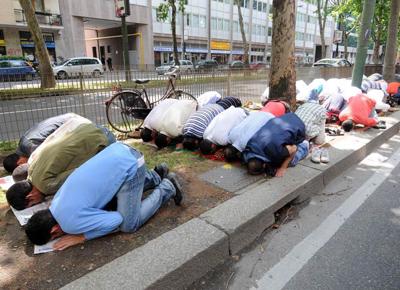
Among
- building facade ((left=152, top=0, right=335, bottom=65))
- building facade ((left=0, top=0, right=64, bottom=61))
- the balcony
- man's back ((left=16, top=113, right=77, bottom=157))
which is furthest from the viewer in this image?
building facade ((left=152, top=0, right=335, bottom=65))

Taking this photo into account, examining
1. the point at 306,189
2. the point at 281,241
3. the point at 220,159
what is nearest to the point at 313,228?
the point at 281,241

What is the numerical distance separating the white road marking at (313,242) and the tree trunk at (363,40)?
4923 millimetres

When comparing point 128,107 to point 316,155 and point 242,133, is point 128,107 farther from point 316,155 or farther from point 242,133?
point 316,155

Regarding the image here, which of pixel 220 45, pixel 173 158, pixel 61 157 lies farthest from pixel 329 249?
pixel 220 45

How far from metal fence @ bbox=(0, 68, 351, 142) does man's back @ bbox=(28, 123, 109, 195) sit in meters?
3.04

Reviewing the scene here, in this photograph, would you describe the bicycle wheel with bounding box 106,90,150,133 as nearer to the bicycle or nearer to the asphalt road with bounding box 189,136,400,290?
the bicycle

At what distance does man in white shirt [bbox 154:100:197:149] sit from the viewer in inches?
192

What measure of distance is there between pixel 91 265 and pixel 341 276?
1.91 metres

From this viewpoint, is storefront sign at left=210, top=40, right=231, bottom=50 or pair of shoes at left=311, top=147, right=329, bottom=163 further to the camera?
storefront sign at left=210, top=40, right=231, bottom=50

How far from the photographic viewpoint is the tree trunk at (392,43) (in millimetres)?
11750

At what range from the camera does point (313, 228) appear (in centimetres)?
312

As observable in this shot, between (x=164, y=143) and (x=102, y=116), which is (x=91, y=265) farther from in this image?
(x=102, y=116)

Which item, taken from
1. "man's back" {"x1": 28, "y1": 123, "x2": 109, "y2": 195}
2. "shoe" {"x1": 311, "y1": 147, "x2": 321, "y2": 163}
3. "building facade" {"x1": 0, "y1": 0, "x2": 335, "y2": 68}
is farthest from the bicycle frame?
"building facade" {"x1": 0, "y1": 0, "x2": 335, "y2": 68}

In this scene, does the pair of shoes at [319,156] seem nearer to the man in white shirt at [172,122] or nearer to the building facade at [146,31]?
the man in white shirt at [172,122]
